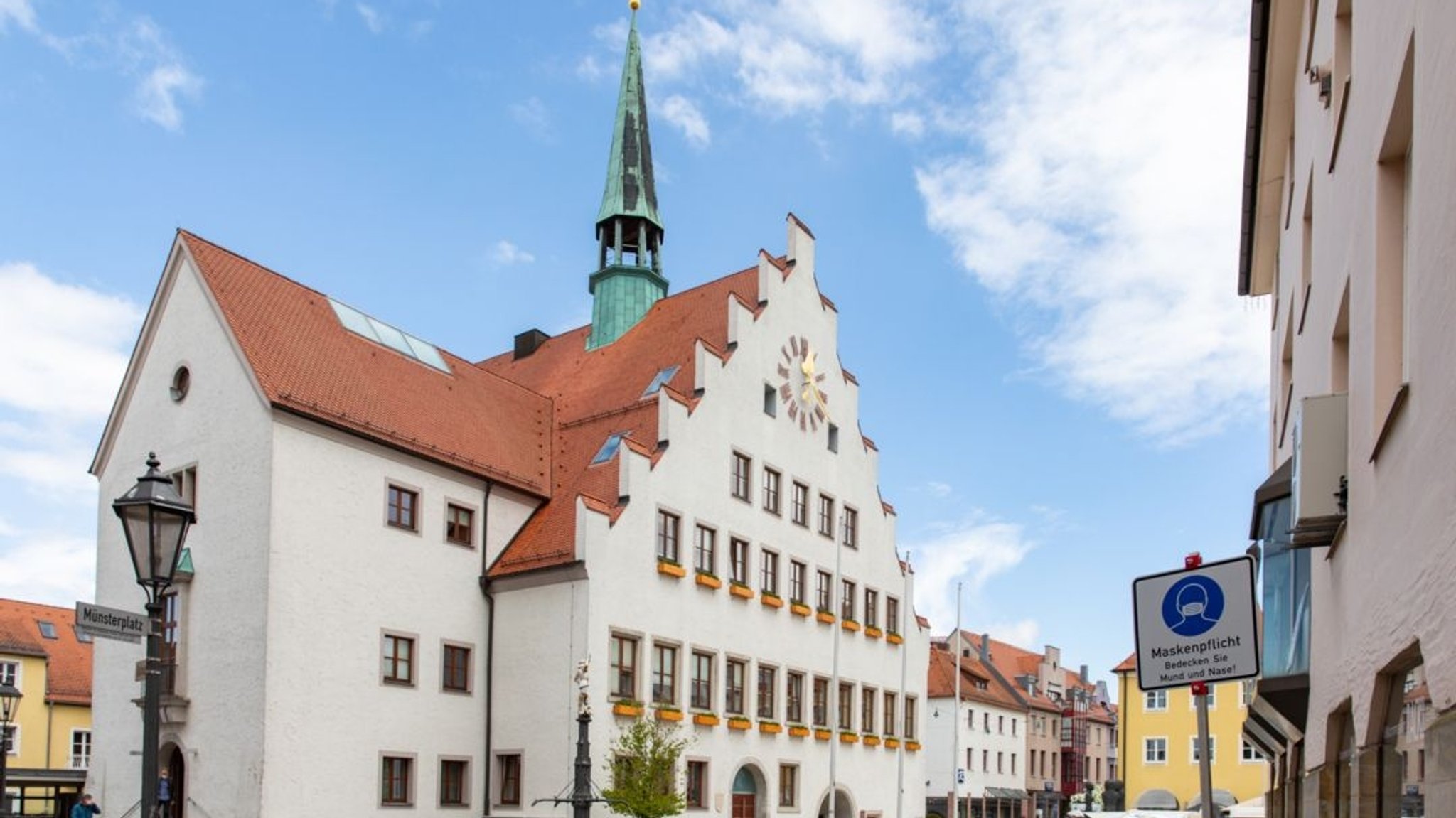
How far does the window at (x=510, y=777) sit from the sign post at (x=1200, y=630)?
27.8 meters

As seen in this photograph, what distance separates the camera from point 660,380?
39.4 metres

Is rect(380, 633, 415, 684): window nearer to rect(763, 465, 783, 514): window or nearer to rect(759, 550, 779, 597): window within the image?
rect(759, 550, 779, 597): window

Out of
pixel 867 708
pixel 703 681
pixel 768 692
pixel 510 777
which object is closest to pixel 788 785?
pixel 768 692

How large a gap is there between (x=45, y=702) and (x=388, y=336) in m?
35.6

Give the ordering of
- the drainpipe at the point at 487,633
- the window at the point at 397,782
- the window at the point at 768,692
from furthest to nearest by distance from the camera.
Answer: the window at the point at 768,692
the drainpipe at the point at 487,633
the window at the point at 397,782

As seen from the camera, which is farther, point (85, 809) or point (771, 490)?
point (771, 490)

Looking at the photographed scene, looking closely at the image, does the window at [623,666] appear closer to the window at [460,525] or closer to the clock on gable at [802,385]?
the window at [460,525]

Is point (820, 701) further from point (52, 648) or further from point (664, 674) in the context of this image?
point (52, 648)

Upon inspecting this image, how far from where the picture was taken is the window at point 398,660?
31.0 meters

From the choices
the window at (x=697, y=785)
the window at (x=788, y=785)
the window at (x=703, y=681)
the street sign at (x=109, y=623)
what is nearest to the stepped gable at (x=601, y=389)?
the window at (x=703, y=681)

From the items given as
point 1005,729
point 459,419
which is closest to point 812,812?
point 459,419

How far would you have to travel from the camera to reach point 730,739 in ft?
121

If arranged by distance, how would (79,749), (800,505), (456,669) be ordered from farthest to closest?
(79,749) → (800,505) → (456,669)

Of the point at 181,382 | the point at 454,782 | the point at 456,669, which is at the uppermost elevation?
the point at 181,382
